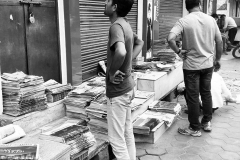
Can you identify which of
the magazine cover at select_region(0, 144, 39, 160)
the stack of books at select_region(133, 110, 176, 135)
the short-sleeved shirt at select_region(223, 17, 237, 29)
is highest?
the short-sleeved shirt at select_region(223, 17, 237, 29)

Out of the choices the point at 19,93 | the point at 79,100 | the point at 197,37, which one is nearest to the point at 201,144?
the point at 197,37

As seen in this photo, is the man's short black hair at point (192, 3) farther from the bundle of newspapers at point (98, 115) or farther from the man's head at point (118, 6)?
the bundle of newspapers at point (98, 115)

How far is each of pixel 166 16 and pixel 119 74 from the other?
20.2 feet

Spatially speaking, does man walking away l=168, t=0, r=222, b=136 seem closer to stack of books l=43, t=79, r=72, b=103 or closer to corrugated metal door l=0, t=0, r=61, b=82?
stack of books l=43, t=79, r=72, b=103

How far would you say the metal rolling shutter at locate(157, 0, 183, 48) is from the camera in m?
8.34

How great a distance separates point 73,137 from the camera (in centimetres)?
328

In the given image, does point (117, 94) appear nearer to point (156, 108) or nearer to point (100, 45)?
point (156, 108)

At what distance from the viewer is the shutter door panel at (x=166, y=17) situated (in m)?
8.30

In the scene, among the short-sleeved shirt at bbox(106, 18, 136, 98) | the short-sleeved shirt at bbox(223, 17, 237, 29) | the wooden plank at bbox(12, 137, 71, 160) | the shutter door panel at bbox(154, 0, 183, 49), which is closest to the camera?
the wooden plank at bbox(12, 137, 71, 160)

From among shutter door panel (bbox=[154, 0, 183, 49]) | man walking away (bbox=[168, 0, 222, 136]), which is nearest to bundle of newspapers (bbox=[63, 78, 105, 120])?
man walking away (bbox=[168, 0, 222, 136])

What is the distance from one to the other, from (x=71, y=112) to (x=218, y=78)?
111 inches

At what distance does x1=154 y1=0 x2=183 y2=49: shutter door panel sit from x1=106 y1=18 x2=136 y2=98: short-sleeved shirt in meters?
5.23

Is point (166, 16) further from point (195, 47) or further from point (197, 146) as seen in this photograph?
point (197, 146)

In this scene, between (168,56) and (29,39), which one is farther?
(168,56)
